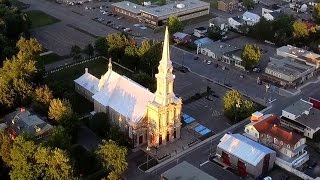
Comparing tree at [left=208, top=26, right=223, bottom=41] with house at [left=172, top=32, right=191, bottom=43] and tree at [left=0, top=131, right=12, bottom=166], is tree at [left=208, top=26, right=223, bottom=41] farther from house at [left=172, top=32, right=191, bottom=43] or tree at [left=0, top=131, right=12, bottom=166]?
tree at [left=0, top=131, right=12, bottom=166]

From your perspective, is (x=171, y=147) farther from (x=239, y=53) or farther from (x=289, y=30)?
(x=289, y=30)

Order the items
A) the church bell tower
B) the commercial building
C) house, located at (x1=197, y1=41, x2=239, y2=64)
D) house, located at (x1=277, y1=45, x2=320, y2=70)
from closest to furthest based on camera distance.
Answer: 1. the church bell tower
2. house, located at (x1=277, y1=45, x2=320, y2=70)
3. house, located at (x1=197, y1=41, x2=239, y2=64)
4. the commercial building

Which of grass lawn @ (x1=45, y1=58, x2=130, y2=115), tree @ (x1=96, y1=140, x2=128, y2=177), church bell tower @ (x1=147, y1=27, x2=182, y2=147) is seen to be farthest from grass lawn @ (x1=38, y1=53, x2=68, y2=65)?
tree @ (x1=96, y1=140, x2=128, y2=177)

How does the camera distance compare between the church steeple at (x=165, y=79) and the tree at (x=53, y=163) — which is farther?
the church steeple at (x=165, y=79)

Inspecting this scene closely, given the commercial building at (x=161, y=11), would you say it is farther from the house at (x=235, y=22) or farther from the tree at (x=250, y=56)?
the tree at (x=250, y=56)

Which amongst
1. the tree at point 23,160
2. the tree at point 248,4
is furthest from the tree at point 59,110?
the tree at point 248,4

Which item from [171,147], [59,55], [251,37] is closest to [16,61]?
[59,55]
